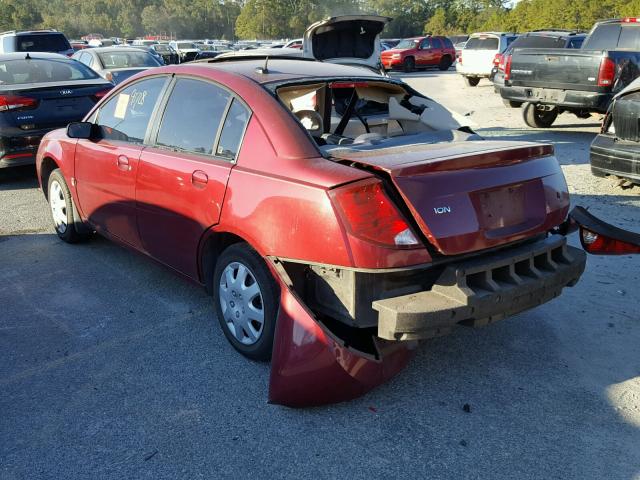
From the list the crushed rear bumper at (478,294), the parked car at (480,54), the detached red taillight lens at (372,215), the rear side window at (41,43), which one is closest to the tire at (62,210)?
the detached red taillight lens at (372,215)

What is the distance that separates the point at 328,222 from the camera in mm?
2854

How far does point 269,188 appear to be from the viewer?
3168 millimetres

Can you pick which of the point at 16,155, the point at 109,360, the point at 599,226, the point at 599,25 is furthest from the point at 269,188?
the point at 599,25

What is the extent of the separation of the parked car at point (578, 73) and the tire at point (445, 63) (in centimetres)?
1940

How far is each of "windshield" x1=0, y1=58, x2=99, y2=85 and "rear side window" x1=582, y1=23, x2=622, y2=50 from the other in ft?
28.8

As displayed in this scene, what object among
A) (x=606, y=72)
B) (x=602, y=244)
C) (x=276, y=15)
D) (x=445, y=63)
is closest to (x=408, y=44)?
(x=445, y=63)

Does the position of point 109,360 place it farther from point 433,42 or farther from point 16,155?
point 433,42

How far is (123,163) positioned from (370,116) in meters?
1.94

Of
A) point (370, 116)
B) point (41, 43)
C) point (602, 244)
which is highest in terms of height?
point (41, 43)

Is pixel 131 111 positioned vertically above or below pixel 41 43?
below

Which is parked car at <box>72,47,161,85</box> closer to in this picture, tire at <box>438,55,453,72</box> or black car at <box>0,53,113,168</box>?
black car at <box>0,53,113,168</box>

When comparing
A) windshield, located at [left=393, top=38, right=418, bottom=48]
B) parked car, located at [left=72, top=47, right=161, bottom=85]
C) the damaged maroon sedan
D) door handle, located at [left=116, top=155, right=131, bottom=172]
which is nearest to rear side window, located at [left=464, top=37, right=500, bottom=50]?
windshield, located at [left=393, top=38, right=418, bottom=48]

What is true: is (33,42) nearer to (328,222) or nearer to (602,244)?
(328,222)

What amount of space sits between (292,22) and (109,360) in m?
69.0
